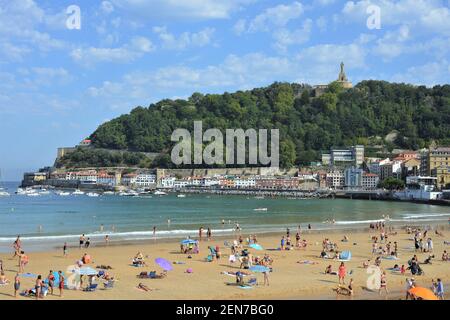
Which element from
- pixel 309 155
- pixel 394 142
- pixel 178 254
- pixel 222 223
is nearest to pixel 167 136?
pixel 309 155

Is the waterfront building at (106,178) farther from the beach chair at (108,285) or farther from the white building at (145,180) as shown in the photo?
the beach chair at (108,285)

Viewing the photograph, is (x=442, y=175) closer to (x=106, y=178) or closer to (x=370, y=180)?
(x=370, y=180)

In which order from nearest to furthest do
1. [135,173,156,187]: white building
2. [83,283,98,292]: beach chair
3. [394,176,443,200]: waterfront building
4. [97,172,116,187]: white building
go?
1. [83,283,98,292]: beach chair
2. [394,176,443,200]: waterfront building
3. [135,173,156,187]: white building
4. [97,172,116,187]: white building

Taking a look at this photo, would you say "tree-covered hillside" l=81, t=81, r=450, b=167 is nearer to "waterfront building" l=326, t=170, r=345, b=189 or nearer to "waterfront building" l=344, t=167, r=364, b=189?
"waterfront building" l=326, t=170, r=345, b=189

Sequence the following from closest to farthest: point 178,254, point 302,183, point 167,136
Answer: point 178,254 < point 302,183 < point 167,136

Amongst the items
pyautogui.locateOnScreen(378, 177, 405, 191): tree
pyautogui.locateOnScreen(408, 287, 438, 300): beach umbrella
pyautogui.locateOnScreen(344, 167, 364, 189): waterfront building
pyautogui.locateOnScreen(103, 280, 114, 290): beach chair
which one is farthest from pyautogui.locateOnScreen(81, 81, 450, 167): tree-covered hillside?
pyautogui.locateOnScreen(408, 287, 438, 300): beach umbrella
